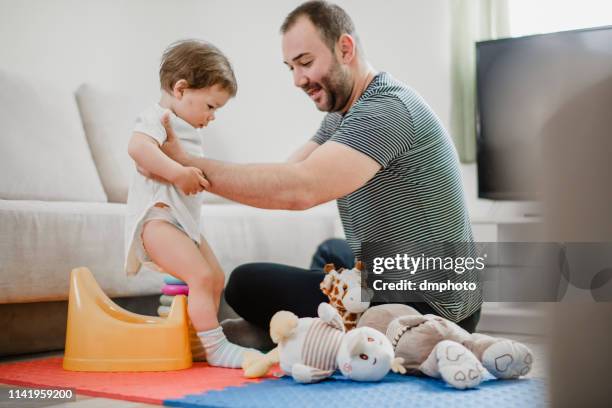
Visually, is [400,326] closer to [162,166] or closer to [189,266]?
[189,266]

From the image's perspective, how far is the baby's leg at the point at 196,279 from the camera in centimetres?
150

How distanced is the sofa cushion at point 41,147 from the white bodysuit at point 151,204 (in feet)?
1.95

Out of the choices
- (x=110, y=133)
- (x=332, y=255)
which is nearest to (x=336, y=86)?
(x=332, y=255)

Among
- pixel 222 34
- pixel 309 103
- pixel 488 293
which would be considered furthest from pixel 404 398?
pixel 222 34

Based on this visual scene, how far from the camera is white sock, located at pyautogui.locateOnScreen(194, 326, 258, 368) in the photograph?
1.49 meters

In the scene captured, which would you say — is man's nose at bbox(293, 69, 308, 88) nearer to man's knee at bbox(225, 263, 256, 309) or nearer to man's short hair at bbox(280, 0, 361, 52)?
man's short hair at bbox(280, 0, 361, 52)

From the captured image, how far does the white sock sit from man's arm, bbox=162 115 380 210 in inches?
12.2

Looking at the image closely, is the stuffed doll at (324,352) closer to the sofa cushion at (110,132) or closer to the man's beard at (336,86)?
the man's beard at (336,86)

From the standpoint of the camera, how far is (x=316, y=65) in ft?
5.41

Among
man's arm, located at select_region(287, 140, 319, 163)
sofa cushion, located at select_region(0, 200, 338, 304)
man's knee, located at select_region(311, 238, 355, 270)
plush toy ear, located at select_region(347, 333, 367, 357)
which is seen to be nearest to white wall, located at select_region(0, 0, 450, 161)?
man's knee, located at select_region(311, 238, 355, 270)

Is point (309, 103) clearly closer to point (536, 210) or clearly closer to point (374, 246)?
point (374, 246)

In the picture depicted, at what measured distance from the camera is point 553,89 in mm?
599

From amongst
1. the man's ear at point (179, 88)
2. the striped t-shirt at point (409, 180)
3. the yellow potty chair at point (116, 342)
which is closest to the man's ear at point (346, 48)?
the striped t-shirt at point (409, 180)

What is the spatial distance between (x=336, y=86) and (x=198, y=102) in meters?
0.33
